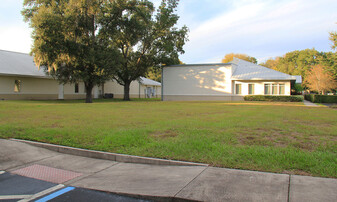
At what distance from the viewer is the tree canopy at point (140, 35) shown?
29.1 metres

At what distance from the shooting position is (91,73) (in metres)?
26.2

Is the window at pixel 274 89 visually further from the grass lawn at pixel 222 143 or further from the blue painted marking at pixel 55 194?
the blue painted marking at pixel 55 194

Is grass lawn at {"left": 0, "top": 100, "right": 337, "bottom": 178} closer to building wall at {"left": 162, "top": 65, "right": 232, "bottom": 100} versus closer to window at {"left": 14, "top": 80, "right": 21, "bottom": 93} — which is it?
window at {"left": 14, "top": 80, "right": 21, "bottom": 93}

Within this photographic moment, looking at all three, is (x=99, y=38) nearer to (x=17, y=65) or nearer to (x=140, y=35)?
(x=140, y=35)

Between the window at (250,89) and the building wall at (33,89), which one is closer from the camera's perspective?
the building wall at (33,89)

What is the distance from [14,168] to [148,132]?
12.7 feet

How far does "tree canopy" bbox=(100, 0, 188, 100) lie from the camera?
29.1 metres

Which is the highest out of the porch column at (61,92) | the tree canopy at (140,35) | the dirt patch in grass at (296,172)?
the tree canopy at (140,35)

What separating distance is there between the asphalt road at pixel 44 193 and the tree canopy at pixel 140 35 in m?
23.9

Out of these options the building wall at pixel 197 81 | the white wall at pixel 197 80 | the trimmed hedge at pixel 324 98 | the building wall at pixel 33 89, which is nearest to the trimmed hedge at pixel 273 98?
the trimmed hedge at pixel 324 98

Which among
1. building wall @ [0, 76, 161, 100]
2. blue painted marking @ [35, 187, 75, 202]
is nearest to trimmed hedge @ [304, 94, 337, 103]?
building wall @ [0, 76, 161, 100]

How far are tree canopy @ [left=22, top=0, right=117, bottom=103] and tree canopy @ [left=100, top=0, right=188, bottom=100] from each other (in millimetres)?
2104

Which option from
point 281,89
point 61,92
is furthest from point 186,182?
point 61,92

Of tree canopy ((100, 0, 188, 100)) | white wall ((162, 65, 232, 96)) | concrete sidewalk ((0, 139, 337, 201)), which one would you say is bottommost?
concrete sidewalk ((0, 139, 337, 201))
